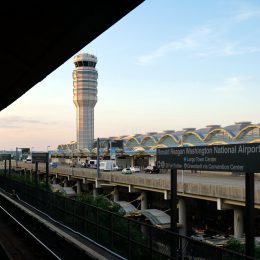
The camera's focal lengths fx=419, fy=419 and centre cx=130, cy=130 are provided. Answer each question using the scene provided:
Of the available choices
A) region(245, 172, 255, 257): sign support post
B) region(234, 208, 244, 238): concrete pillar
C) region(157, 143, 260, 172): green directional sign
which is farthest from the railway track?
Result: region(234, 208, 244, 238): concrete pillar

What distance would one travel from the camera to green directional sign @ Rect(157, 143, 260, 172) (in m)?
7.63

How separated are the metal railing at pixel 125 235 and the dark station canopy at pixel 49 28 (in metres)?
4.43

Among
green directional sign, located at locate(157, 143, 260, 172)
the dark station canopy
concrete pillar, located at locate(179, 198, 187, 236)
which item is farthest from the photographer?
concrete pillar, located at locate(179, 198, 187, 236)

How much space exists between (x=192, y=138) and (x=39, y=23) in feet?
277

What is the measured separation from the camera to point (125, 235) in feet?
39.2

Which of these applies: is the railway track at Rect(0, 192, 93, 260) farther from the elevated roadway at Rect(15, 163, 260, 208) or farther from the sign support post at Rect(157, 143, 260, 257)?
the elevated roadway at Rect(15, 163, 260, 208)

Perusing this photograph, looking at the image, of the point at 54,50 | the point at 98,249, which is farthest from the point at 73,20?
the point at 98,249

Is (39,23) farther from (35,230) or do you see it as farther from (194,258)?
(35,230)

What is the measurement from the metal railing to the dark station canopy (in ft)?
14.5

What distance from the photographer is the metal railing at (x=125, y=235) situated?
847 cm

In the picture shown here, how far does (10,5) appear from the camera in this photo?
21.0 feet

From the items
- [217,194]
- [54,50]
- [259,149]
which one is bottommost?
[217,194]

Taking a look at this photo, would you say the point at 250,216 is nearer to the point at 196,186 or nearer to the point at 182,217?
the point at 196,186

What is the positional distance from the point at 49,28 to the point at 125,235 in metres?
6.76
